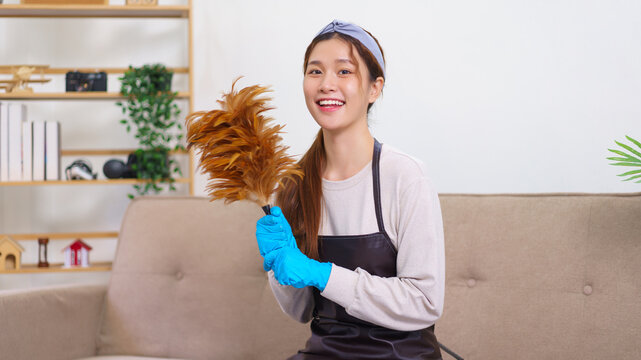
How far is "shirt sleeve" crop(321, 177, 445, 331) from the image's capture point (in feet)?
3.83

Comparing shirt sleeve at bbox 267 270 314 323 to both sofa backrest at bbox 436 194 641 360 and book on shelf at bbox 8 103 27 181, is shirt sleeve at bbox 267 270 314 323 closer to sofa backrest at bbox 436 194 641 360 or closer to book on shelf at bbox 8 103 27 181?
sofa backrest at bbox 436 194 641 360

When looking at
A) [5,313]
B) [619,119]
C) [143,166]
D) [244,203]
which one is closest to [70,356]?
[5,313]

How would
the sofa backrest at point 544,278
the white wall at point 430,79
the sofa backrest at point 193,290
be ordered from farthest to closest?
the white wall at point 430,79
the sofa backrest at point 193,290
the sofa backrest at point 544,278

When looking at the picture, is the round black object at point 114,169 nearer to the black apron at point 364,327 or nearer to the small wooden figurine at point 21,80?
the small wooden figurine at point 21,80

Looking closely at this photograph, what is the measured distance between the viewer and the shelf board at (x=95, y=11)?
2.71 m

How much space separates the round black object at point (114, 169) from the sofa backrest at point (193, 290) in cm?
74

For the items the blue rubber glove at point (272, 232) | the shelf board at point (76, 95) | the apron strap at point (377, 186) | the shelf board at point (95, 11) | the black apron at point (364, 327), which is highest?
the shelf board at point (95, 11)

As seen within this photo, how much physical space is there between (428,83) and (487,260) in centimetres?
100

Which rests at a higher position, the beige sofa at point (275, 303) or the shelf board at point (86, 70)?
the shelf board at point (86, 70)

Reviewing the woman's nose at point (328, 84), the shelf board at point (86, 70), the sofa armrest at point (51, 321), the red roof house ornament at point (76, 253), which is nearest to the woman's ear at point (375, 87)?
the woman's nose at point (328, 84)

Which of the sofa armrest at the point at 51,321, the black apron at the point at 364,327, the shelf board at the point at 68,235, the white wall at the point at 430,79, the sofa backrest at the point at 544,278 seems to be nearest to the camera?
the black apron at the point at 364,327

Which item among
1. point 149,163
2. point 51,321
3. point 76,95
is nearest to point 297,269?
point 51,321

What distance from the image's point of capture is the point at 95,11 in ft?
9.12

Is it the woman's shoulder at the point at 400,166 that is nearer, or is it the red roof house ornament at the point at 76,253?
the woman's shoulder at the point at 400,166
